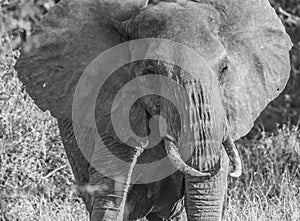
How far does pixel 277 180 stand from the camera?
682 cm

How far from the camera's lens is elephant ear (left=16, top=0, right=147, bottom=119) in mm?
4426

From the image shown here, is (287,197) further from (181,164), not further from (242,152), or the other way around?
(181,164)

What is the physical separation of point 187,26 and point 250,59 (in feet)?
1.87

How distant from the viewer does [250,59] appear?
14.9 ft

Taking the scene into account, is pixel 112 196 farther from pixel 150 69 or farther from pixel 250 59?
pixel 250 59

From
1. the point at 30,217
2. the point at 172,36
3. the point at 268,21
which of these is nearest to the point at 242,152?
the point at 30,217

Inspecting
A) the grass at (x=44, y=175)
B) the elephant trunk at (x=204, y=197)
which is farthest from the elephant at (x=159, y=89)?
the grass at (x=44, y=175)

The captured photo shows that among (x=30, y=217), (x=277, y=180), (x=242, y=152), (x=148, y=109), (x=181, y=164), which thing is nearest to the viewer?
(x=181, y=164)

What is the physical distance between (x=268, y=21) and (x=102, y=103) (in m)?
0.79

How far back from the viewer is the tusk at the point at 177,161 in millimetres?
3826

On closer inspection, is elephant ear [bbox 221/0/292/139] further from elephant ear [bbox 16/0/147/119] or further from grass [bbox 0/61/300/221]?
grass [bbox 0/61/300/221]

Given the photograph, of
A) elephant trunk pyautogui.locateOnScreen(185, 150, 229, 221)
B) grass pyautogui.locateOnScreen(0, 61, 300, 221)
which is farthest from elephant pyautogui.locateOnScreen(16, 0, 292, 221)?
grass pyautogui.locateOnScreen(0, 61, 300, 221)

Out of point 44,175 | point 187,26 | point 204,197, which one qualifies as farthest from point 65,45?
point 44,175

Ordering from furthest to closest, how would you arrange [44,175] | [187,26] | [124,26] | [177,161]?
[44,175], [124,26], [187,26], [177,161]
